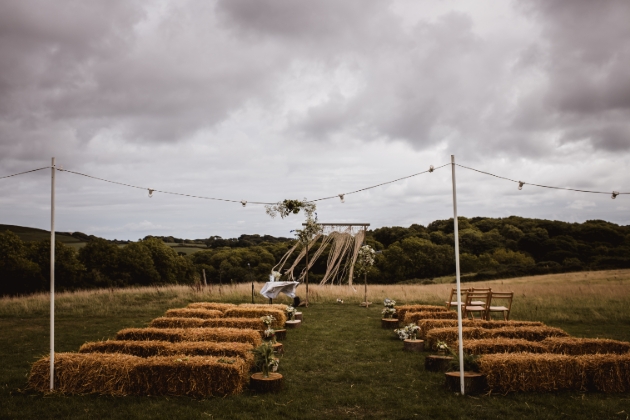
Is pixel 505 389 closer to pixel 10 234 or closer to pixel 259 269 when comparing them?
pixel 259 269

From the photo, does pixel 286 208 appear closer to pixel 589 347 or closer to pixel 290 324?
pixel 290 324

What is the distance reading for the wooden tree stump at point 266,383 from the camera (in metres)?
6.21

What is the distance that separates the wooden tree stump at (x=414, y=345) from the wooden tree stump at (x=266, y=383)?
3444mm

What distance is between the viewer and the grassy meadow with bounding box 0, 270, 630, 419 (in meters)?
5.38

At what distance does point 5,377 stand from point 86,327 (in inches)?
231

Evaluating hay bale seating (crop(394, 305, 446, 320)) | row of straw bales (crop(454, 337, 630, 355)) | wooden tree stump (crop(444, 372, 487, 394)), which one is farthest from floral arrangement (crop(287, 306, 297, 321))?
wooden tree stump (crop(444, 372, 487, 394))

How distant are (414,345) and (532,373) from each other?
298 cm

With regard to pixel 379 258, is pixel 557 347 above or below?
below

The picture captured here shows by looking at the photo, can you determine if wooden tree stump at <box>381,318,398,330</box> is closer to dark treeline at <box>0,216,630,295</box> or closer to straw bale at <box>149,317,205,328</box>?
straw bale at <box>149,317,205,328</box>

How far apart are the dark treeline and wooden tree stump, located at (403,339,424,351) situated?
2039cm

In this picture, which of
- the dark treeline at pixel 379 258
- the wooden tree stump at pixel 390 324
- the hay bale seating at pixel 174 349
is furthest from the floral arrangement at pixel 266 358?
the dark treeline at pixel 379 258

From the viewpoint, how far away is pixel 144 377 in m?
6.09

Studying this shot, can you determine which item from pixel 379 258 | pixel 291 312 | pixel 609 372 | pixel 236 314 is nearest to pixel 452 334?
pixel 609 372

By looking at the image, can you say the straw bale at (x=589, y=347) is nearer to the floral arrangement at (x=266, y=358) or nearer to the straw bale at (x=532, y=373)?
the straw bale at (x=532, y=373)
